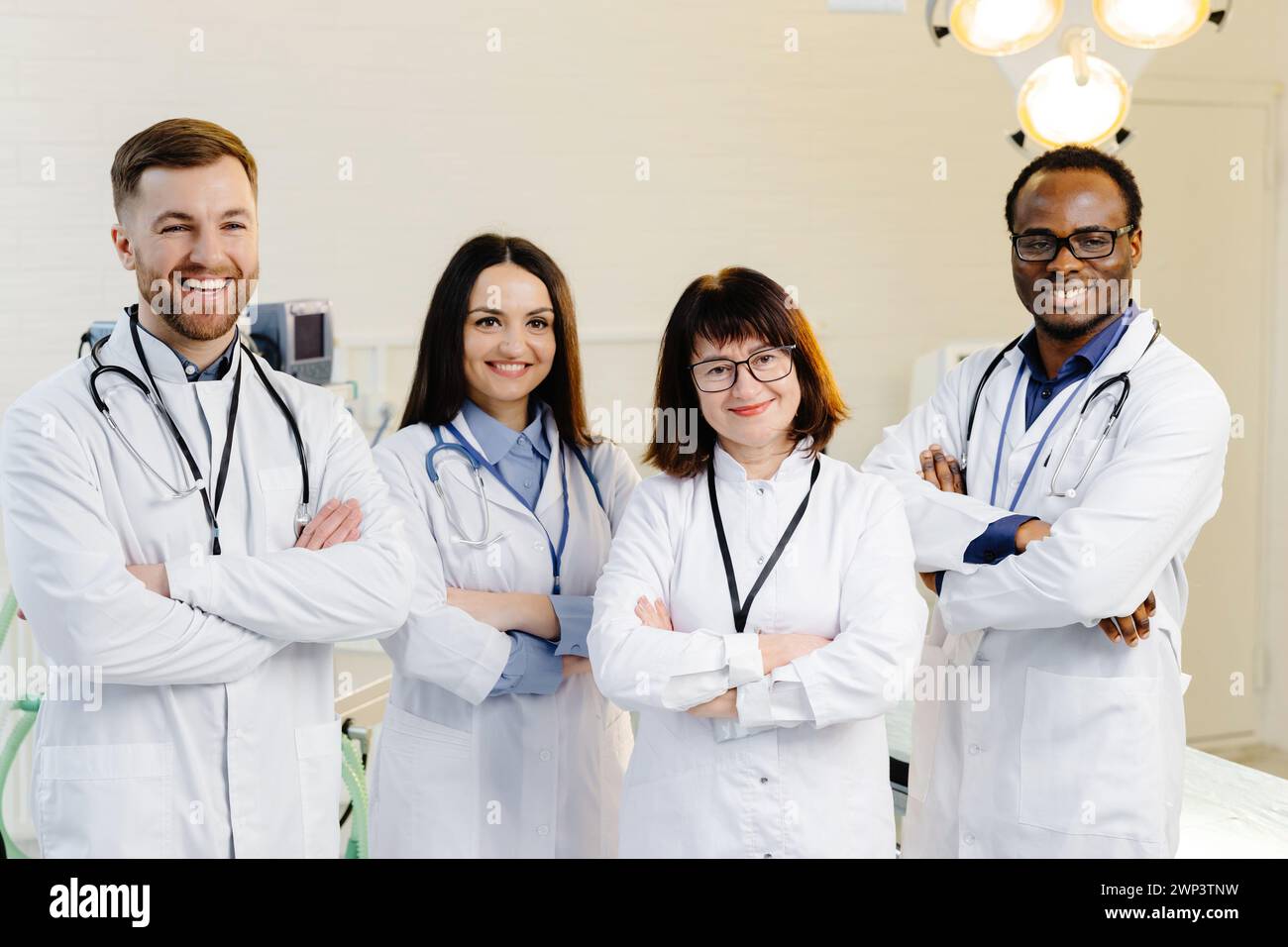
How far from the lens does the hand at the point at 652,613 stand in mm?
1616

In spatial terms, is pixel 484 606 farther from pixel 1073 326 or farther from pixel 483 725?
pixel 1073 326

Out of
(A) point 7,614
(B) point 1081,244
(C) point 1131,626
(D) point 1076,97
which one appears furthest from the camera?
(D) point 1076,97

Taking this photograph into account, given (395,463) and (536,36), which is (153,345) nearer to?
(395,463)

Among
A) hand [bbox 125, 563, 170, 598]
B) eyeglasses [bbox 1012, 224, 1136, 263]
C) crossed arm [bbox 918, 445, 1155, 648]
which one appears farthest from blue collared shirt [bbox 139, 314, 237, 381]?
eyeglasses [bbox 1012, 224, 1136, 263]

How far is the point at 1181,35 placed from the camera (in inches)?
105

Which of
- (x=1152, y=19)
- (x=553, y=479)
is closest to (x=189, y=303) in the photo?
(x=553, y=479)

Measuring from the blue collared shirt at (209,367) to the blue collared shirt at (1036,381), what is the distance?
1151mm

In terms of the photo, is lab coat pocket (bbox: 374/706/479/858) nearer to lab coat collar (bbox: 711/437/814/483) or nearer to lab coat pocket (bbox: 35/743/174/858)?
lab coat pocket (bbox: 35/743/174/858)

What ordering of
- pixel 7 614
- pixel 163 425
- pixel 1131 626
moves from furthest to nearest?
pixel 7 614, pixel 1131 626, pixel 163 425

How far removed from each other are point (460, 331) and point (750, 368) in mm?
530

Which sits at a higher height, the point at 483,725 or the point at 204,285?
the point at 204,285

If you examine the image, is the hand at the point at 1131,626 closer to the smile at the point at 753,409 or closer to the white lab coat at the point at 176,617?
the smile at the point at 753,409

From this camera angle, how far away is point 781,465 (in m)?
1.74

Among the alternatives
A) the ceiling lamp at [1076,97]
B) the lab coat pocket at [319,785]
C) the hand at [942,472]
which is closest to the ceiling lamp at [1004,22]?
the ceiling lamp at [1076,97]
